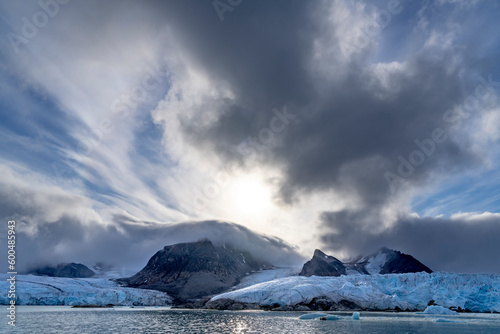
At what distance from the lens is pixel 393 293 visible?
16138 cm

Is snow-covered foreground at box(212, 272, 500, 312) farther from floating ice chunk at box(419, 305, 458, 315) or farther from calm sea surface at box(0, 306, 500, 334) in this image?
calm sea surface at box(0, 306, 500, 334)

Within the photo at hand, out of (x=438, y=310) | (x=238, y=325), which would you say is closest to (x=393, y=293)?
(x=438, y=310)

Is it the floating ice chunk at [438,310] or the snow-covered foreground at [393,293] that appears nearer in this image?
the floating ice chunk at [438,310]

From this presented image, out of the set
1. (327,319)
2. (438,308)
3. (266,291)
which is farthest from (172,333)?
(438,308)

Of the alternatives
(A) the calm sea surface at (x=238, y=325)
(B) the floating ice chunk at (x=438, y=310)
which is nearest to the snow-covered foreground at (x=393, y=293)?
(B) the floating ice chunk at (x=438, y=310)

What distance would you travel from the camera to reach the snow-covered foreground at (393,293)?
482ft

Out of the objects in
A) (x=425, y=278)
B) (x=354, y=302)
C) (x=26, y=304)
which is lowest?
(x=26, y=304)

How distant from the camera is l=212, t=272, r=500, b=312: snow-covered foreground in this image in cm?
14688

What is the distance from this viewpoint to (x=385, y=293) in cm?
16075

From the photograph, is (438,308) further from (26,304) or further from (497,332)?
(26,304)

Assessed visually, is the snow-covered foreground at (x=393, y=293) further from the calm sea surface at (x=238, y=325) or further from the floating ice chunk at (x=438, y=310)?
the calm sea surface at (x=238, y=325)

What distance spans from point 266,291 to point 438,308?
7195 cm

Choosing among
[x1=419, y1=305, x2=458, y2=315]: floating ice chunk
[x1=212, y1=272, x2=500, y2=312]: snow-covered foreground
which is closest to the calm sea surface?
[x1=419, y1=305, x2=458, y2=315]: floating ice chunk

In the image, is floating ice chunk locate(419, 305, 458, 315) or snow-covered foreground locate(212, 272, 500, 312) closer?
floating ice chunk locate(419, 305, 458, 315)
